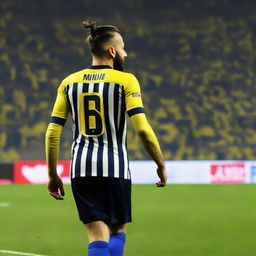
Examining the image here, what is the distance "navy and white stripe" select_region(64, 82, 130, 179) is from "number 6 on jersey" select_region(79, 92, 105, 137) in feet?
0.06

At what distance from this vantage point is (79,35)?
23625 millimetres

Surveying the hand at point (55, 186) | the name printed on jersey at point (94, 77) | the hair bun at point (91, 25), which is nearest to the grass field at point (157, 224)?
the hand at point (55, 186)

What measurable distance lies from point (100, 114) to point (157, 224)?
5.54m

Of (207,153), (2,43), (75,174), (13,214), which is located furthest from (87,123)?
(2,43)

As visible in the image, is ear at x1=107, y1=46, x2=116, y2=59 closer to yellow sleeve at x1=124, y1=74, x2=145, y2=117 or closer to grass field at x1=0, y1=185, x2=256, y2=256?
yellow sleeve at x1=124, y1=74, x2=145, y2=117

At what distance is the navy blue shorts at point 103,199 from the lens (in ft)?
10.4

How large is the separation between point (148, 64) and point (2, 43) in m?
5.20

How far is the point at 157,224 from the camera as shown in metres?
8.55

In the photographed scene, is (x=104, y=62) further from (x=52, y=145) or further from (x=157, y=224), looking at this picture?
(x=157, y=224)

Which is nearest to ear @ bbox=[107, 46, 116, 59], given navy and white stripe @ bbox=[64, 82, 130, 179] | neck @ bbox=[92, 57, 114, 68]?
neck @ bbox=[92, 57, 114, 68]

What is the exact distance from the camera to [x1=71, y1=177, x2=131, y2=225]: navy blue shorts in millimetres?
3184

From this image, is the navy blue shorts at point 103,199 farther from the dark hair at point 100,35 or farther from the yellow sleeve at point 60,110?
the dark hair at point 100,35

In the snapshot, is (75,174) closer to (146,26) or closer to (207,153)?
(207,153)

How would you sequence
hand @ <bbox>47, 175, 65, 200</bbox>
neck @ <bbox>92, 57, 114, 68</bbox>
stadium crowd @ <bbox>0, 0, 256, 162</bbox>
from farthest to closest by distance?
stadium crowd @ <bbox>0, 0, 256, 162</bbox>
hand @ <bbox>47, 175, 65, 200</bbox>
neck @ <bbox>92, 57, 114, 68</bbox>
